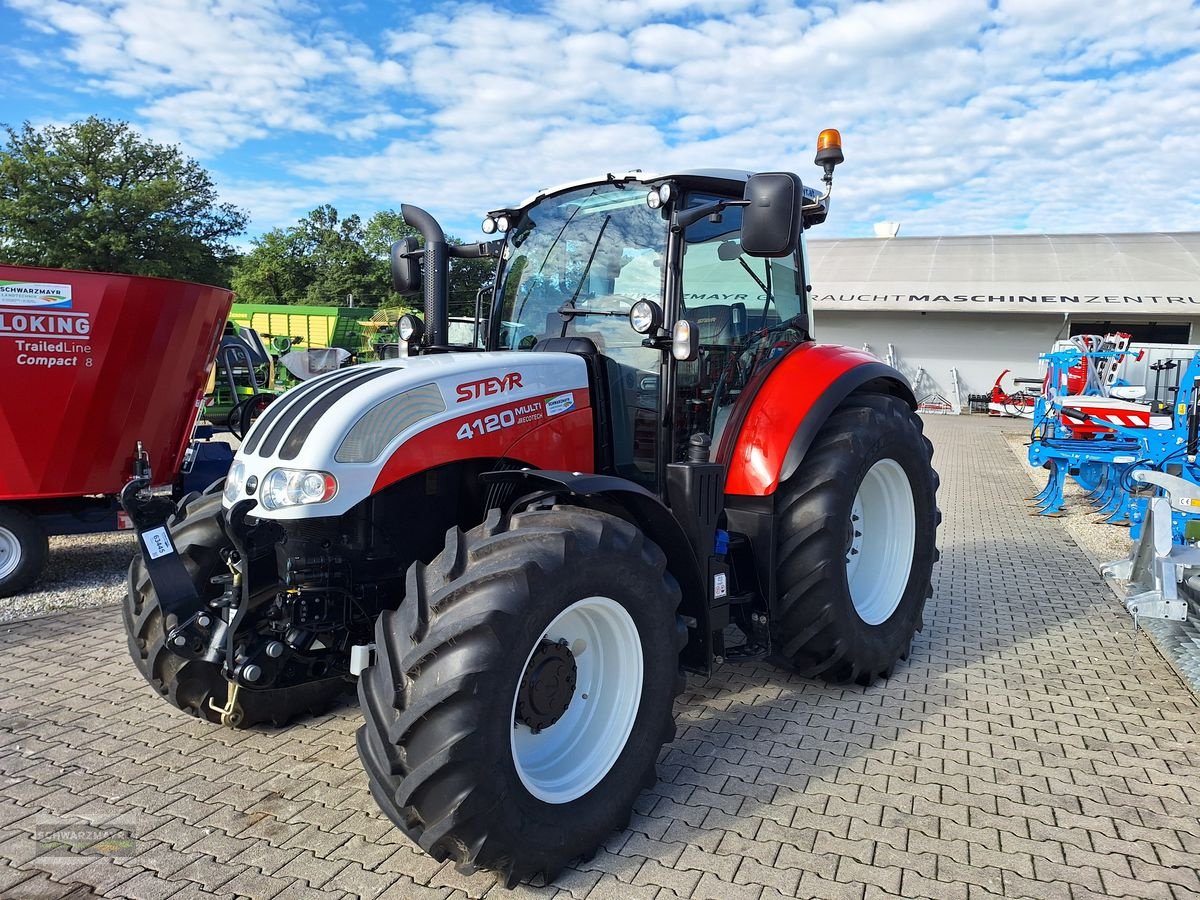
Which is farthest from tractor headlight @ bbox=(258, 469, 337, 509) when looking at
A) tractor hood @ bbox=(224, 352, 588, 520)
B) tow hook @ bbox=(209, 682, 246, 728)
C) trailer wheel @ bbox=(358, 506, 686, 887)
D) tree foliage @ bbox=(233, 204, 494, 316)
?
tree foliage @ bbox=(233, 204, 494, 316)

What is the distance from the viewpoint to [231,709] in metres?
3.16

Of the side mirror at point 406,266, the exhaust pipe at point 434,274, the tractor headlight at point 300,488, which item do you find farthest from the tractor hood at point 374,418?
the side mirror at point 406,266

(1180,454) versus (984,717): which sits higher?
(1180,454)

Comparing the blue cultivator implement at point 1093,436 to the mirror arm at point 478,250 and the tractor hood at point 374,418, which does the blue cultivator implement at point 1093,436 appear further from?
the tractor hood at point 374,418

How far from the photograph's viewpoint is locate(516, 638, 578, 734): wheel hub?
2633mm

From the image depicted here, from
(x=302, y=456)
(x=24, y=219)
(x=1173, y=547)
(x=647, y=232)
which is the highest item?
(x=24, y=219)

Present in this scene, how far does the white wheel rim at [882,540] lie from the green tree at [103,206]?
28.4 meters

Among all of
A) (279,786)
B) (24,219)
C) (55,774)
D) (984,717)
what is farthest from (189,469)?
(24,219)

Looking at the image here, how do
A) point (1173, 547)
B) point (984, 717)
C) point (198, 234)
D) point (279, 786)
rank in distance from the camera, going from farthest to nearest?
point (198, 234) < point (1173, 547) < point (984, 717) < point (279, 786)

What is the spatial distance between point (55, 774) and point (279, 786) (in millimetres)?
861

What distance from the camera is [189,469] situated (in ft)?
20.5

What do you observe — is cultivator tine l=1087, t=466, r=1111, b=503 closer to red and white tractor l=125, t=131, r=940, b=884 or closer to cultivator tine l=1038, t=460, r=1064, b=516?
cultivator tine l=1038, t=460, r=1064, b=516

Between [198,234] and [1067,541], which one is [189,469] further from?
[198,234]

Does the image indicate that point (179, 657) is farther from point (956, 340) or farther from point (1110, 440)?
point (956, 340)
